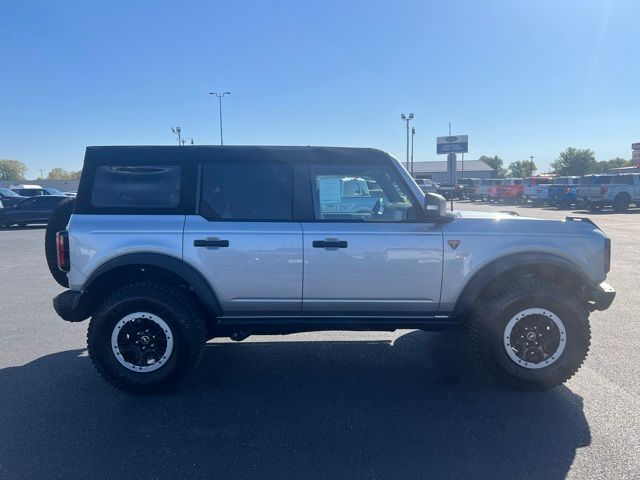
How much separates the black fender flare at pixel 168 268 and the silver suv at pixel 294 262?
1cm

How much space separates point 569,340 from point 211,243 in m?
3.17

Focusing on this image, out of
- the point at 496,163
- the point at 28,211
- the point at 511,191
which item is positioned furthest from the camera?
the point at 496,163

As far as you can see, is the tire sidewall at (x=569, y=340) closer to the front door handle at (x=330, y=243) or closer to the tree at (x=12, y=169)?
the front door handle at (x=330, y=243)

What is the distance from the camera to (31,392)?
4598mm

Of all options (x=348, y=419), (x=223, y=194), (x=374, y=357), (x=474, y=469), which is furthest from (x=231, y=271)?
(x=474, y=469)

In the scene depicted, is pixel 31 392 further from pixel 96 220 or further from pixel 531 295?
Result: pixel 531 295

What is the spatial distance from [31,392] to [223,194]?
238cm

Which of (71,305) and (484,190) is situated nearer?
(71,305)

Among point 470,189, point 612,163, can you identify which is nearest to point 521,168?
point 612,163

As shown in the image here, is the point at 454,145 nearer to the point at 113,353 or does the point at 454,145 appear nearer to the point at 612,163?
the point at 113,353

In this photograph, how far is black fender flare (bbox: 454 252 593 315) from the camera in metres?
4.58

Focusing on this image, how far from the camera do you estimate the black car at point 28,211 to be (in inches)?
870

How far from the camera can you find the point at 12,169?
403ft

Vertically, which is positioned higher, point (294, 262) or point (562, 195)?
point (562, 195)
